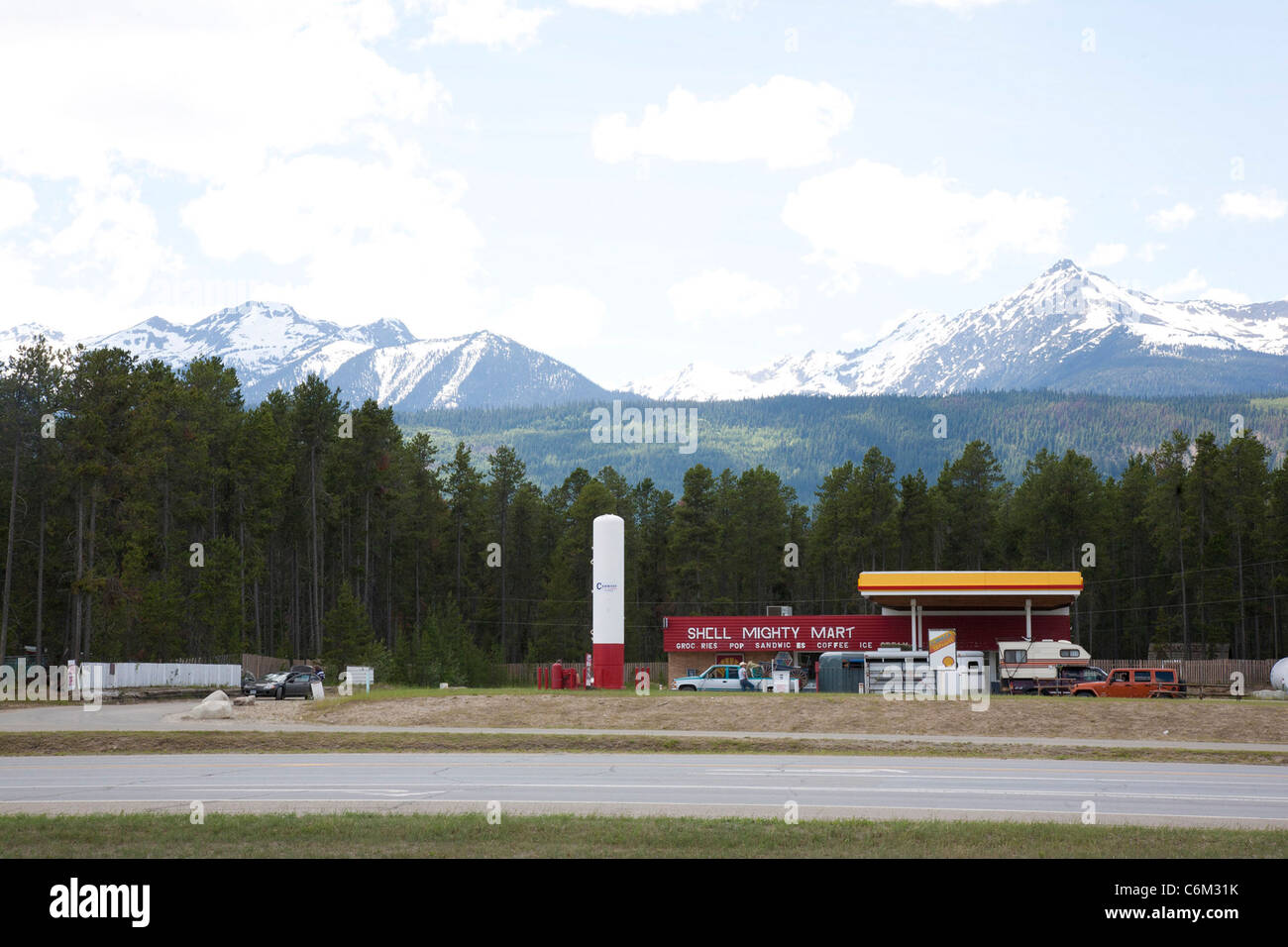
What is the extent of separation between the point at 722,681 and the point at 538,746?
2451 cm

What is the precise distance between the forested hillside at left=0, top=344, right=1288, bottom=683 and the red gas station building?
14.1 m

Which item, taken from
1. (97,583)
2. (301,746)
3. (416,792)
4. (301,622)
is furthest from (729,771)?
(301,622)

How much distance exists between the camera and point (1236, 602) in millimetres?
90562

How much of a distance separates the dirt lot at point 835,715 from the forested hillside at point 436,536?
22502 mm

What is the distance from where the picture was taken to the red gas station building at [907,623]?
61.3 m

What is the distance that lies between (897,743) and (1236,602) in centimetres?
7167

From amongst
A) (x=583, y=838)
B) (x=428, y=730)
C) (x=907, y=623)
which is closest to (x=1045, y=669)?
(x=907, y=623)

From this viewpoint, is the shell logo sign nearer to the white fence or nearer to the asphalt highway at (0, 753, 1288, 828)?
the asphalt highway at (0, 753, 1288, 828)

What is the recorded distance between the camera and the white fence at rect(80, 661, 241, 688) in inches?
2183

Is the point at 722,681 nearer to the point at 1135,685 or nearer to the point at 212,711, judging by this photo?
the point at 1135,685

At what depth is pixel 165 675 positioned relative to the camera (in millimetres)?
58969

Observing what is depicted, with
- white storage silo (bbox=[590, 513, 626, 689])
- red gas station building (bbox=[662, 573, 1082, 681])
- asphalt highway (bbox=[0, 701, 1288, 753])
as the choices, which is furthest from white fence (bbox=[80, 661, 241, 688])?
red gas station building (bbox=[662, 573, 1082, 681])
